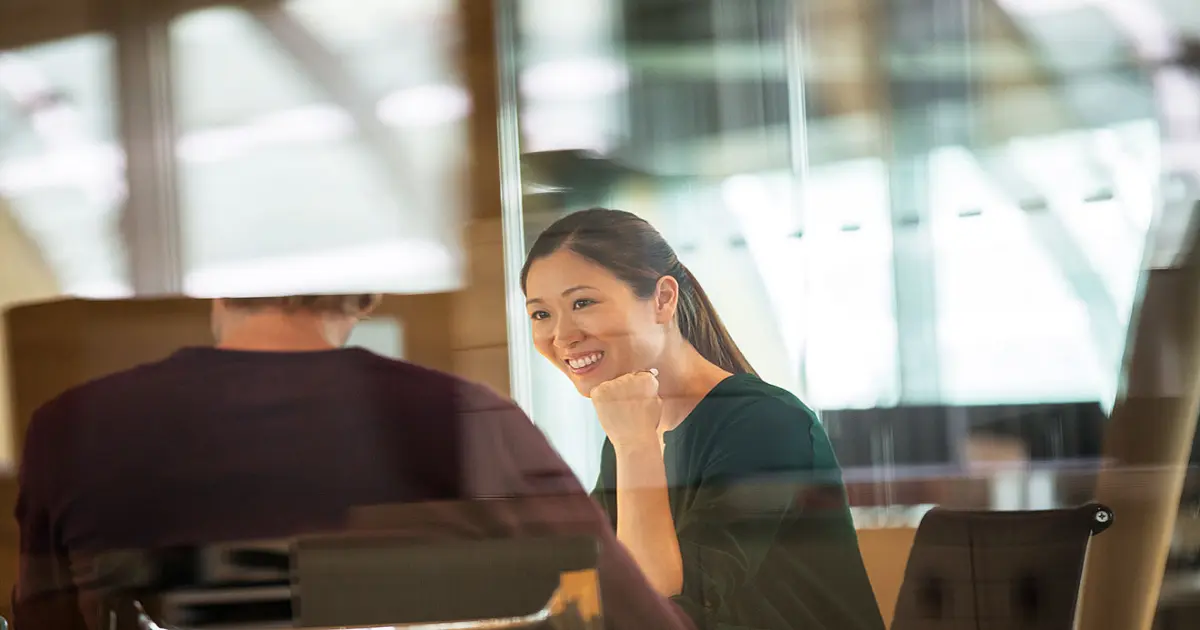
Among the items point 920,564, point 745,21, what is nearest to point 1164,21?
point 745,21

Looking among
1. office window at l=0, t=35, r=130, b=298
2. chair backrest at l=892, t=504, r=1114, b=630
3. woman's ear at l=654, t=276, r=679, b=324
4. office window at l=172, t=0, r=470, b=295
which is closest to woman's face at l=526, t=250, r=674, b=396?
woman's ear at l=654, t=276, r=679, b=324

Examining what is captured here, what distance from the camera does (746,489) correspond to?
3.48 feet

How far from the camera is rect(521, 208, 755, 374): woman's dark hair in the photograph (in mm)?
1061

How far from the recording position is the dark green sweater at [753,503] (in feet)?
3.47

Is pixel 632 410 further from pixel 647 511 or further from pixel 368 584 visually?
pixel 368 584

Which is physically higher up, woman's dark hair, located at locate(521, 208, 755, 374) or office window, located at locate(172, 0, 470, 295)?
office window, located at locate(172, 0, 470, 295)

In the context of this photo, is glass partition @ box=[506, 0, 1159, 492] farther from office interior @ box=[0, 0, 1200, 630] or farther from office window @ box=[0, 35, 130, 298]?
office window @ box=[0, 35, 130, 298]

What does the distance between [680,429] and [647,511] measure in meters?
0.10

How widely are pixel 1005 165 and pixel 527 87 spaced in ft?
1.88

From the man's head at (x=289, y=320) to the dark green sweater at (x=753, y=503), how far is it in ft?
1.14

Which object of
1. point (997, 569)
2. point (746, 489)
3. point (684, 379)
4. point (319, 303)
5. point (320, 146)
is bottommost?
point (997, 569)

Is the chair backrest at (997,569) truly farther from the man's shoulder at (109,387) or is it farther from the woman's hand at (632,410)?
the man's shoulder at (109,387)

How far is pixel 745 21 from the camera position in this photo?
1082 mm

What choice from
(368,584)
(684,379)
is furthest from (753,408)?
(368,584)
